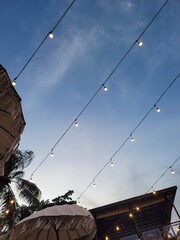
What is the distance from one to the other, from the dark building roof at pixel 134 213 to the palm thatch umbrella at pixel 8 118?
8836 mm

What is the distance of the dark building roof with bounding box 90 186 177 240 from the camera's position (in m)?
10.8

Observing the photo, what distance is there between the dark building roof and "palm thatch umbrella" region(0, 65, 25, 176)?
348 inches

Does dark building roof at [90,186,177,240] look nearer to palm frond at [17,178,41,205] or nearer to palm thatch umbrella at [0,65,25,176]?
palm frond at [17,178,41,205]

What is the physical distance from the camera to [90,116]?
16.0 metres

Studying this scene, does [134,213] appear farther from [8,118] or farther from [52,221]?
[8,118]

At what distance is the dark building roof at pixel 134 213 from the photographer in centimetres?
1077

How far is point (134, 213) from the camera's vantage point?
12.8 meters

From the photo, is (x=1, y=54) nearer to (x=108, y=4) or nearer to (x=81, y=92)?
(x=81, y=92)

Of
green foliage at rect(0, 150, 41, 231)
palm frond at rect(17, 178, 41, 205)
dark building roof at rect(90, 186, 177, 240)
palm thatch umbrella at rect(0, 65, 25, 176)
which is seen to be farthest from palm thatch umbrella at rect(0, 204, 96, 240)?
palm frond at rect(17, 178, 41, 205)

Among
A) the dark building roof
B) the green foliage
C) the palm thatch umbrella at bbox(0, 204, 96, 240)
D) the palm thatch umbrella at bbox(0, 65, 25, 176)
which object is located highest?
the palm thatch umbrella at bbox(0, 65, 25, 176)

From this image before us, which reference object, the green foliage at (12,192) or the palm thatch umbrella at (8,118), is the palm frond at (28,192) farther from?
the palm thatch umbrella at (8,118)

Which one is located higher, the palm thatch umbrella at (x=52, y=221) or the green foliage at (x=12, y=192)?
the palm thatch umbrella at (x=52, y=221)

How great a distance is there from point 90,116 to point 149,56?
627 cm

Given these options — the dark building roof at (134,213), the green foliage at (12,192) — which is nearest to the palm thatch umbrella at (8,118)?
the dark building roof at (134,213)
